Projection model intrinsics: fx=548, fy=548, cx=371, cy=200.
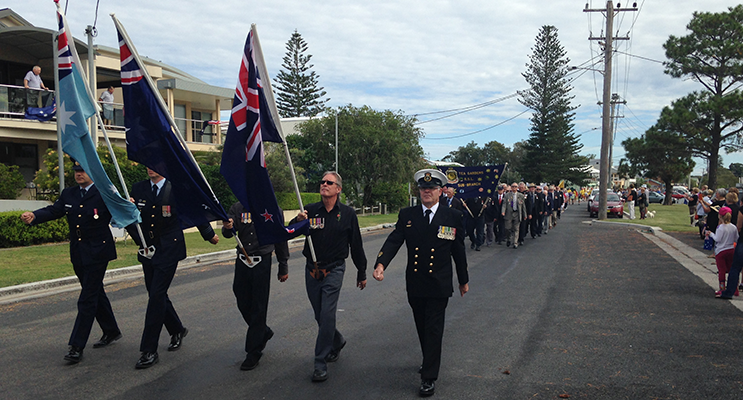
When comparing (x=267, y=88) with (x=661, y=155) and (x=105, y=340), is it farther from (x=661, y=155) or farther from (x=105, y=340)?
(x=661, y=155)

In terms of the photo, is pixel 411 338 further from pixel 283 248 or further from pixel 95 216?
pixel 95 216

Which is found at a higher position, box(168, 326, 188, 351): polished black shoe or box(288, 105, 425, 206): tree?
box(288, 105, 425, 206): tree

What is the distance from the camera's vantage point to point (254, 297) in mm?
5352

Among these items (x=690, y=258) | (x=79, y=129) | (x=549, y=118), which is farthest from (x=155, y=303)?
(x=549, y=118)

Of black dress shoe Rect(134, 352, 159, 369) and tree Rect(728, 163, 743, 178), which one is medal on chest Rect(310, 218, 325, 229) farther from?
tree Rect(728, 163, 743, 178)

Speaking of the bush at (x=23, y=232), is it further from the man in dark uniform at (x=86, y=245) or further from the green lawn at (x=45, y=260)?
the man in dark uniform at (x=86, y=245)

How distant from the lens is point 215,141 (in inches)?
1235

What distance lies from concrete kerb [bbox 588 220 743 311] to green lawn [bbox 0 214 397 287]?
1121 cm

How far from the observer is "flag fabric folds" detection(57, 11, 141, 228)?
561cm

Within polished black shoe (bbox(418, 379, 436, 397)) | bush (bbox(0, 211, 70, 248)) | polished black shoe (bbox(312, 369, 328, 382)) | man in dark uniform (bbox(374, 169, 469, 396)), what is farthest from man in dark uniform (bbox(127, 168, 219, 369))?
bush (bbox(0, 211, 70, 248))

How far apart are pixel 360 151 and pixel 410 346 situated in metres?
31.2

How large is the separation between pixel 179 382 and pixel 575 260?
34.9ft

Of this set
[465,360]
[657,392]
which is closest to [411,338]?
[465,360]

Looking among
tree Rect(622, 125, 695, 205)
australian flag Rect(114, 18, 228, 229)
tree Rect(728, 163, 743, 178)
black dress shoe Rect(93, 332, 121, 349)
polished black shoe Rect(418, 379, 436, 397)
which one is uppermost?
tree Rect(728, 163, 743, 178)
